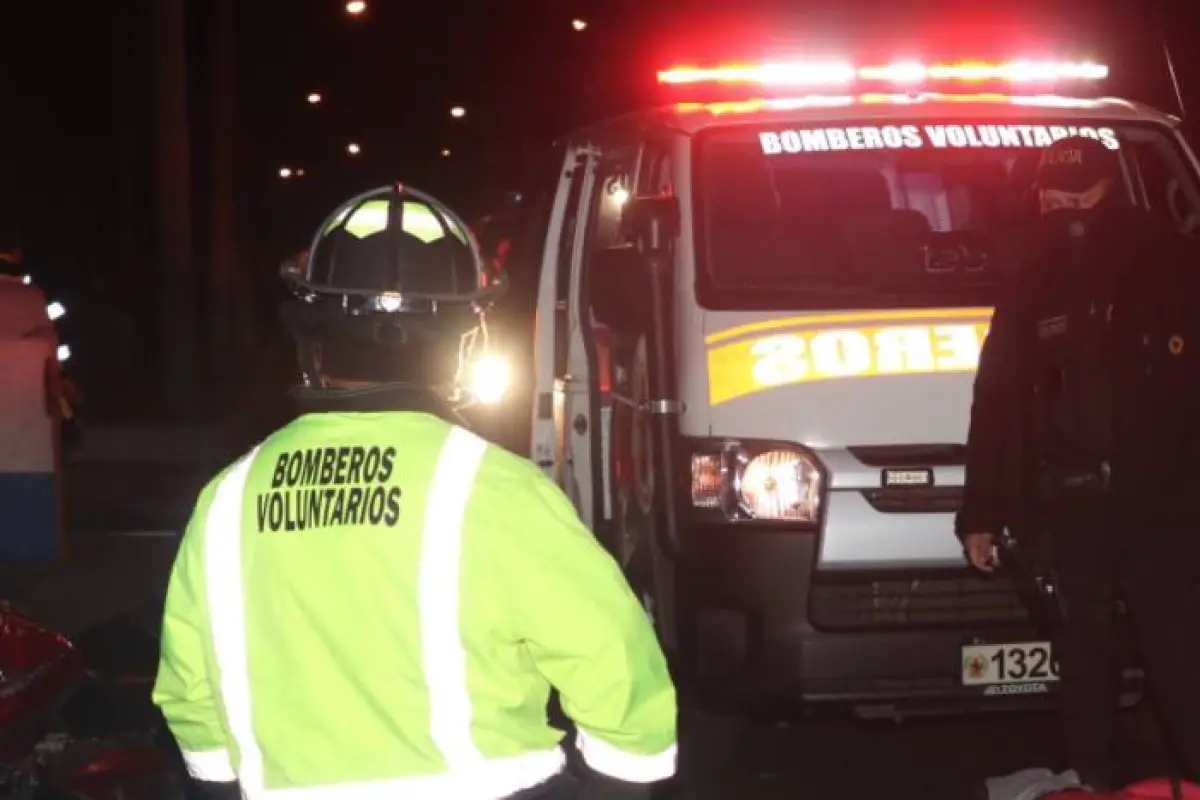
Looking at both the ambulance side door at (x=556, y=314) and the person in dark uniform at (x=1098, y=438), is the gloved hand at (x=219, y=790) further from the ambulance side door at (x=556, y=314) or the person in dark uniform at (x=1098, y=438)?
the ambulance side door at (x=556, y=314)

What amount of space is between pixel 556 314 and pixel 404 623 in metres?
4.68

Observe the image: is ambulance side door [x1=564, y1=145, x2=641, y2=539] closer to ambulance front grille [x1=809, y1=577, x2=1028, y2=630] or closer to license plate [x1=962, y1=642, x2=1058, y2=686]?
ambulance front grille [x1=809, y1=577, x2=1028, y2=630]

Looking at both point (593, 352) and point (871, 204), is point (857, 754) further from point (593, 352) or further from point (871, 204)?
point (871, 204)

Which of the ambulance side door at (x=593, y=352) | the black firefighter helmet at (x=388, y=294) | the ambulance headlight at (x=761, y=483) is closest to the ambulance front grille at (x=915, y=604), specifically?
the ambulance headlight at (x=761, y=483)

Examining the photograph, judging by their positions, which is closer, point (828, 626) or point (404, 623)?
point (404, 623)

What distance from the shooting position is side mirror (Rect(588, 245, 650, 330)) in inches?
234

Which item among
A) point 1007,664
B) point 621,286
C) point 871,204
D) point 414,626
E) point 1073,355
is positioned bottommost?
point 1007,664

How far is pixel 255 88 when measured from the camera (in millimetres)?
36031

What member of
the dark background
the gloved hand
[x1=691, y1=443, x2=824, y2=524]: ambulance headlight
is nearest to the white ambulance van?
[x1=691, y1=443, x2=824, y2=524]: ambulance headlight

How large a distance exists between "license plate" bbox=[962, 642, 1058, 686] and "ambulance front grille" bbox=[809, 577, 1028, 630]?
0.07m

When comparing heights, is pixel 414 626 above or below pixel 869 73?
below

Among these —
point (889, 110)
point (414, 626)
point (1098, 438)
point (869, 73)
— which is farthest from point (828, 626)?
point (414, 626)

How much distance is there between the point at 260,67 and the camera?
35406 millimetres

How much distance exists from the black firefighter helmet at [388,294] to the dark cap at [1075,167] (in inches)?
74.3
